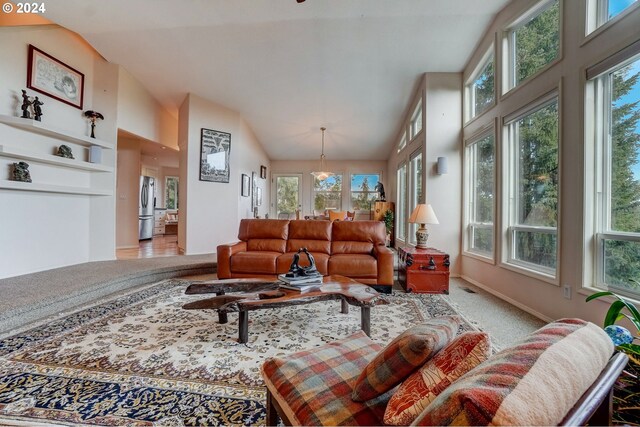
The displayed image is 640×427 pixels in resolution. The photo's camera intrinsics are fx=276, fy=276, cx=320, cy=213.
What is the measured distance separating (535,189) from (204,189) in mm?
5260

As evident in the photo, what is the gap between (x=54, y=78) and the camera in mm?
3898

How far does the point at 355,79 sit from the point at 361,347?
190 inches

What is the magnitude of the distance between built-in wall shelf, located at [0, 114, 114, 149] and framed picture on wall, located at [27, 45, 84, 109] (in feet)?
1.82

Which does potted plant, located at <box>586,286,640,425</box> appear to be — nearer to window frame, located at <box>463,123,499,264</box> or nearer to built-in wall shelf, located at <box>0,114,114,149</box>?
window frame, located at <box>463,123,499,264</box>

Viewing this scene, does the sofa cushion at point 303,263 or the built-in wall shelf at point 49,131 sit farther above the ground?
the built-in wall shelf at point 49,131

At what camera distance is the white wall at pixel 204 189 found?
5305 mm

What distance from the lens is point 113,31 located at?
3.98 meters

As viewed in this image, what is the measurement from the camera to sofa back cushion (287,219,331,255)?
12.7 feet

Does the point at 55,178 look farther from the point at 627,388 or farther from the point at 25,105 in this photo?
the point at 627,388

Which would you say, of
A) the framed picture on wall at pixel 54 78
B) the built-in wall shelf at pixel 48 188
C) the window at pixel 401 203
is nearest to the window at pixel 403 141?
the window at pixel 401 203

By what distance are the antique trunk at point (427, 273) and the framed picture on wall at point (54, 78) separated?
541 centimetres

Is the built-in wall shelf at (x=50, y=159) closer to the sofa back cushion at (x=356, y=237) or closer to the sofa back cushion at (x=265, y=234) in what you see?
the sofa back cushion at (x=265, y=234)

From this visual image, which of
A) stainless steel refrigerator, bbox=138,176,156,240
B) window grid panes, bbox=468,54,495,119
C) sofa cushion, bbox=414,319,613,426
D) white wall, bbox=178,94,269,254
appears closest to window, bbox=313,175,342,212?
white wall, bbox=178,94,269,254

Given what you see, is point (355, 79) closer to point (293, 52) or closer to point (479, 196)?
point (293, 52)
